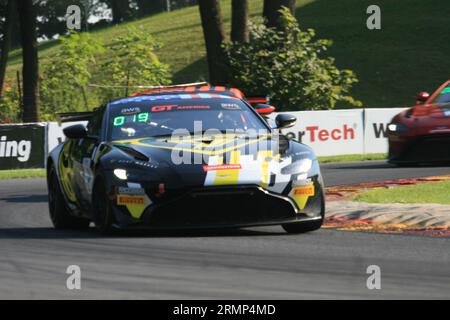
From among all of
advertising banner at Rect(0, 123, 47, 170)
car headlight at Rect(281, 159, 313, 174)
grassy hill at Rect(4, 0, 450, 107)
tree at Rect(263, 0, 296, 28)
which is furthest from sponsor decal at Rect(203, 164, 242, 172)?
grassy hill at Rect(4, 0, 450, 107)

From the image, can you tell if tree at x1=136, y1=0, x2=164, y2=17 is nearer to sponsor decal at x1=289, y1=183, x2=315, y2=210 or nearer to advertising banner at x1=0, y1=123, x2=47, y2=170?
advertising banner at x1=0, y1=123, x2=47, y2=170

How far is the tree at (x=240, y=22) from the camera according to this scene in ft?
112

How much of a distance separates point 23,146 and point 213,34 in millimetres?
8226

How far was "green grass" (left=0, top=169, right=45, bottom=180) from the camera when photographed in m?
24.7

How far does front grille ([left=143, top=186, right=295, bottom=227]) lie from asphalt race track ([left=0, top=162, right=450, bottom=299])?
19 cm

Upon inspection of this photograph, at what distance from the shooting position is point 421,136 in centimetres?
2062

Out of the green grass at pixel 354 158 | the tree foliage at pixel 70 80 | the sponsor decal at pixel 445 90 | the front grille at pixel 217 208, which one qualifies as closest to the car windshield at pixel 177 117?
the front grille at pixel 217 208

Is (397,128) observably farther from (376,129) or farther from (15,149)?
(15,149)

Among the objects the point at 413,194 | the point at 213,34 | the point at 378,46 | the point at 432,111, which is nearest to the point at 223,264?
the point at 413,194

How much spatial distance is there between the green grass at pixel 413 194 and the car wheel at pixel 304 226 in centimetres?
303

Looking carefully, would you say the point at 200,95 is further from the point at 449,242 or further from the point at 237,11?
the point at 237,11

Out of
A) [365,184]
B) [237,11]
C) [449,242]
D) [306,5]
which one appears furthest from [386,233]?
[306,5]

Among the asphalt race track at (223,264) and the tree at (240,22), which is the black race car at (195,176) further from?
the tree at (240,22)

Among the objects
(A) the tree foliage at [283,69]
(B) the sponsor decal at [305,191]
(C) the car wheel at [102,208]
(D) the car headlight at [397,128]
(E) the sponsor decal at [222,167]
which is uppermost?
(A) the tree foliage at [283,69]
